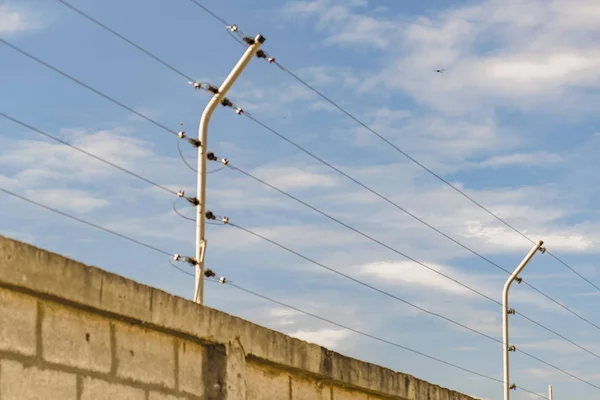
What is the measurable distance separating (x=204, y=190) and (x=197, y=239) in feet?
0.95

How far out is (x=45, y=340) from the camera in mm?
4594

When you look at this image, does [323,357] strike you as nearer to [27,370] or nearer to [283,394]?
[283,394]

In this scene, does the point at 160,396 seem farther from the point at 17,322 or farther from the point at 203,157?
the point at 203,157

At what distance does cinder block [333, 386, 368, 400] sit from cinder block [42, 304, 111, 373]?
2.18 m

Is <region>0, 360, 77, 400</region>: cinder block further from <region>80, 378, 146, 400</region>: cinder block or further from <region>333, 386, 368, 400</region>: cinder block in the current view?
<region>333, 386, 368, 400</region>: cinder block

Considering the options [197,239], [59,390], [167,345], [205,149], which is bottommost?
[59,390]

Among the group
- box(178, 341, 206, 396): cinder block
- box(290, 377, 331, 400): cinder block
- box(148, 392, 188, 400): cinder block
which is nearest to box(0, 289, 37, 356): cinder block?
box(148, 392, 188, 400): cinder block

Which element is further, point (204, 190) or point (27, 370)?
point (204, 190)

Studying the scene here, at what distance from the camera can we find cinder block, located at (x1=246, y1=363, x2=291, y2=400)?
5.93 metres

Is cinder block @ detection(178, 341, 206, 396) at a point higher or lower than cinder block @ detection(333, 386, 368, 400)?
lower

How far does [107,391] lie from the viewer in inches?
193

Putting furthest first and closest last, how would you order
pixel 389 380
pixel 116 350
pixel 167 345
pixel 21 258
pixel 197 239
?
pixel 389 380, pixel 197 239, pixel 167 345, pixel 116 350, pixel 21 258

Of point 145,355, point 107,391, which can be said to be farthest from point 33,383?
point 145,355

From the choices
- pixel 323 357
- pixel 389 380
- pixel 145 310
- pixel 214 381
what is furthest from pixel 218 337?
pixel 389 380
